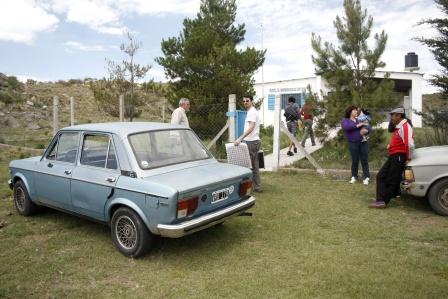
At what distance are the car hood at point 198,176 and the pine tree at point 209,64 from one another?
642 cm

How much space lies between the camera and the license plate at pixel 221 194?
467 centimetres

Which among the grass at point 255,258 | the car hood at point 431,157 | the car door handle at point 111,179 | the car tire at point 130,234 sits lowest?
the grass at point 255,258

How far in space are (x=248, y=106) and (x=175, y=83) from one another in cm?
567

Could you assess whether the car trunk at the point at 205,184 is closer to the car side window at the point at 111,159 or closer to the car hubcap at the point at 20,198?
the car side window at the point at 111,159

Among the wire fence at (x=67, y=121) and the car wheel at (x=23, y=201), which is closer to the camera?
the car wheel at (x=23, y=201)

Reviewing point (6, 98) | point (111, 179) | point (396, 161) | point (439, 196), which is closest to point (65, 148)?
point (111, 179)

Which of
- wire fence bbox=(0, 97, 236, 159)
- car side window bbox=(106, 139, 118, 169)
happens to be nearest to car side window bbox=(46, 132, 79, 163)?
car side window bbox=(106, 139, 118, 169)

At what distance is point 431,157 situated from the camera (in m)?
6.24

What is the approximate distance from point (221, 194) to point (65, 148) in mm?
2499

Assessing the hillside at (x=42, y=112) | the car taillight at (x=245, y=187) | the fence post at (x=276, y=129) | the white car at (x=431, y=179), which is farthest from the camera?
the hillside at (x=42, y=112)

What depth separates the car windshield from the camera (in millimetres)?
4840

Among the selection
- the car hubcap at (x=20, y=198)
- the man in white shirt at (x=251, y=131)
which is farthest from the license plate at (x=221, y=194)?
the car hubcap at (x=20, y=198)

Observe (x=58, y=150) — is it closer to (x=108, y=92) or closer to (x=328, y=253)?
(x=328, y=253)

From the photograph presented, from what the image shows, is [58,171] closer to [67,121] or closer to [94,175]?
[94,175]
